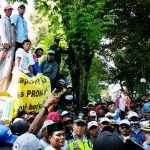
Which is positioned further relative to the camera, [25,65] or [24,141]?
[25,65]

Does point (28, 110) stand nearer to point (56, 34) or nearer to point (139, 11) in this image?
point (56, 34)

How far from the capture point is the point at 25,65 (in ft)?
27.4

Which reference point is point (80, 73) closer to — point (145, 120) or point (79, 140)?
point (145, 120)

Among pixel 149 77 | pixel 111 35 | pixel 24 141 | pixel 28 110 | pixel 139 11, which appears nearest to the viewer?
pixel 24 141

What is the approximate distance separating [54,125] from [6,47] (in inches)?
188

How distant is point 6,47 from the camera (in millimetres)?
8875

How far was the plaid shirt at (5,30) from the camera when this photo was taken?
8.85 metres

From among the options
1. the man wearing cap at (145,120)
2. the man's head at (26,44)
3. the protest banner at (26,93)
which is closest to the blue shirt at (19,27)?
the man's head at (26,44)

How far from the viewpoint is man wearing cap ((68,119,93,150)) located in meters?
5.71

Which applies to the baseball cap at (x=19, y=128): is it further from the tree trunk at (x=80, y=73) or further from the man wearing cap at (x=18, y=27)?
the tree trunk at (x=80, y=73)

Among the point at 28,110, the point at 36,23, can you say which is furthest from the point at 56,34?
the point at 36,23

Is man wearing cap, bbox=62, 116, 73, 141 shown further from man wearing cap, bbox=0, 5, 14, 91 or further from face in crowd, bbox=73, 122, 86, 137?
man wearing cap, bbox=0, 5, 14, 91

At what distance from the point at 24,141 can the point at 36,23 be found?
34.5 metres

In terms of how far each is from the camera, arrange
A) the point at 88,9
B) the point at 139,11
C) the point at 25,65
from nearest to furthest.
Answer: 1. the point at 25,65
2. the point at 88,9
3. the point at 139,11
